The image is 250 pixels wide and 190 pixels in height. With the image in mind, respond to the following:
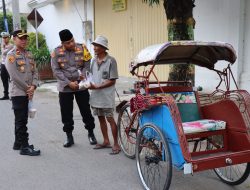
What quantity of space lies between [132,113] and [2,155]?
7.34ft

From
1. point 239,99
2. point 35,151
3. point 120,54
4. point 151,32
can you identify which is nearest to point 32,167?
point 35,151

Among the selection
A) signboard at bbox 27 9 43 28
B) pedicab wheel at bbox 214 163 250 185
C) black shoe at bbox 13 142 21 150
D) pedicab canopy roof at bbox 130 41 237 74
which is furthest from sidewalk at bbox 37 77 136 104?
pedicab wheel at bbox 214 163 250 185

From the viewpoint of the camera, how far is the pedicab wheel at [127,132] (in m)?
5.67

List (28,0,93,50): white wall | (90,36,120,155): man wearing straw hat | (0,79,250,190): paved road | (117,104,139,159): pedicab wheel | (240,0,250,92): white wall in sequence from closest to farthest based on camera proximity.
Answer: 1. (0,79,250,190): paved road
2. (117,104,139,159): pedicab wheel
3. (90,36,120,155): man wearing straw hat
4. (240,0,250,92): white wall
5. (28,0,93,50): white wall

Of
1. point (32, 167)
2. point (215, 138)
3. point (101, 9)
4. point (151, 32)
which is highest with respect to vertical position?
point (101, 9)

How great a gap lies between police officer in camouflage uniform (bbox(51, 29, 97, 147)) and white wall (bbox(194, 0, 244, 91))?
4.25 meters

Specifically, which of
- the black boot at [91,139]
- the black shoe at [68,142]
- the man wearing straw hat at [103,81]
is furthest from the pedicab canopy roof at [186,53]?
the black shoe at [68,142]

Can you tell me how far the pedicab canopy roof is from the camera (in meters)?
4.41

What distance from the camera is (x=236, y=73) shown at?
9.20 m

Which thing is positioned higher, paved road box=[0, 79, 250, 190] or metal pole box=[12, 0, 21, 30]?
metal pole box=[12, 0, 21, 30]

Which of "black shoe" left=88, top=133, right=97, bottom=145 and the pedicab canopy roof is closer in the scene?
the pedicab canopy roof

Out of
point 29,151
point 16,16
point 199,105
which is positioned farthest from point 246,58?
point 16,16

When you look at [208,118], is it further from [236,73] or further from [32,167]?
[236,73]

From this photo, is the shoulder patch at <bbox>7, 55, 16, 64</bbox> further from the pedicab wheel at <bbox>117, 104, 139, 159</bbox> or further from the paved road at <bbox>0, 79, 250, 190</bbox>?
the pedicab wheel at <bbox>117, 104, 139, 159</bbox>
